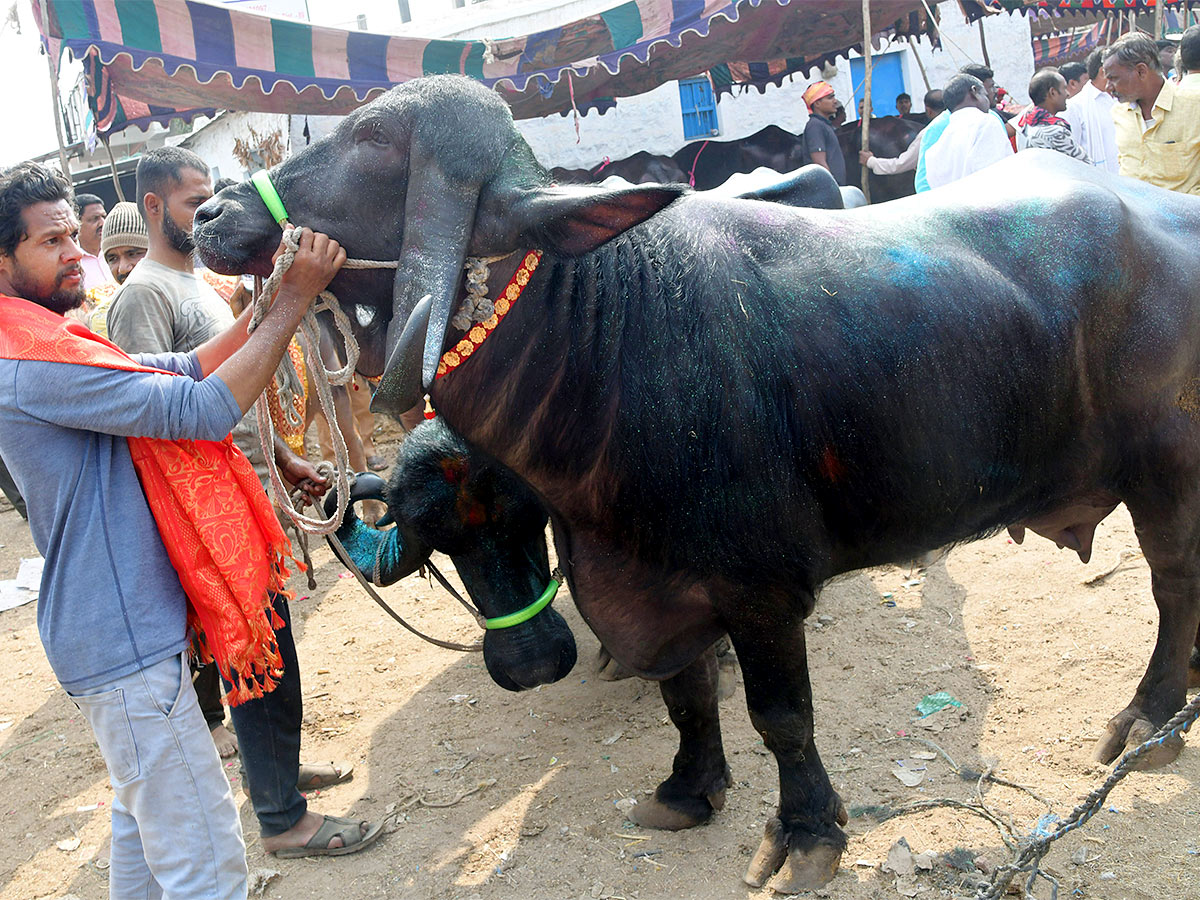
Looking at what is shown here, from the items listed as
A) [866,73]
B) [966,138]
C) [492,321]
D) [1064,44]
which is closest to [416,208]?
→ [492,321]

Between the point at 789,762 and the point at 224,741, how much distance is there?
2439mm

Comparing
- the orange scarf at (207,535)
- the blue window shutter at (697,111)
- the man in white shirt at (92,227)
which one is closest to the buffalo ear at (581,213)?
the orange scarf at (207,535)

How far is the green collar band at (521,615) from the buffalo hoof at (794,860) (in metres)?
0.97

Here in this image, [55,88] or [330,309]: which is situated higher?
[55,88]

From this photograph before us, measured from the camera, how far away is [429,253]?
2.26m

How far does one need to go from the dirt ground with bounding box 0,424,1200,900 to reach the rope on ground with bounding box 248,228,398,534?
1275 millimetres

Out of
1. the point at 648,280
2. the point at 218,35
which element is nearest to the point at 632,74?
the point at 218,35

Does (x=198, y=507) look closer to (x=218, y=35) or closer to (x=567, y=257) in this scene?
(x=567, y=257)

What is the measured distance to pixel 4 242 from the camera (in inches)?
88.2

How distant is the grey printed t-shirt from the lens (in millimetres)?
3377

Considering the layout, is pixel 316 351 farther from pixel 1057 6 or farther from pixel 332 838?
pixel 1057 6

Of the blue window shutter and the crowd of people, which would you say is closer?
the crowd of people

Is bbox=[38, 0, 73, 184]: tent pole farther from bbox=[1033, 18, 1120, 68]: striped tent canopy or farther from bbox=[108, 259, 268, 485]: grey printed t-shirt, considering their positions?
bbox=[1033, 18, 1120, 68]: striped tent canopy

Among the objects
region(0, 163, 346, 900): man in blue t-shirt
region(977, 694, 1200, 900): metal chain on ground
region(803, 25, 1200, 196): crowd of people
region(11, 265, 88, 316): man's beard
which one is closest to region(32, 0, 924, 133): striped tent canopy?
region(803, 25, 1200, 196): crowd of people
